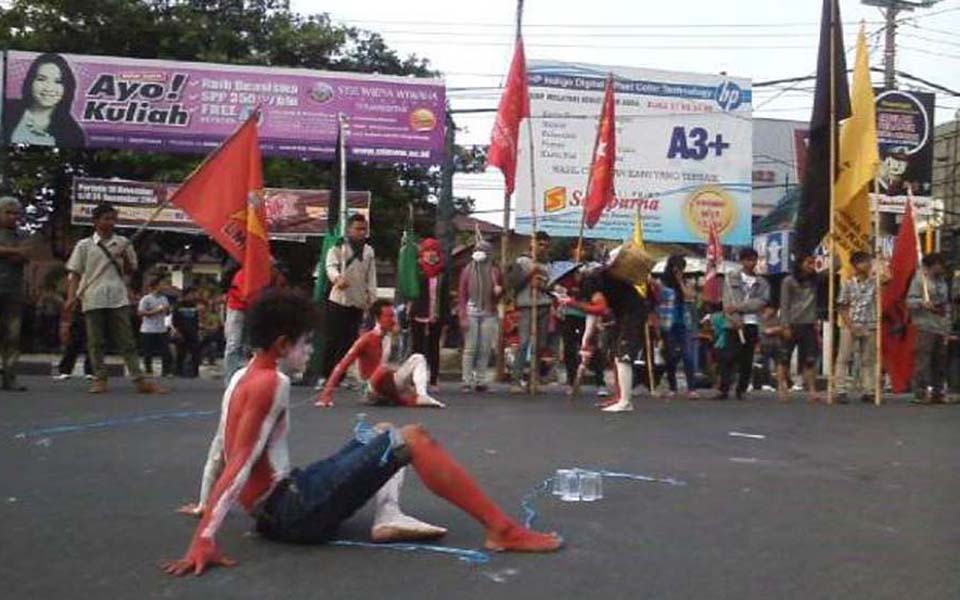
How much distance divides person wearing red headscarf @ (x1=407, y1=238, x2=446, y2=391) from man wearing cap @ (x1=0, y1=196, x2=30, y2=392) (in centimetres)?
417

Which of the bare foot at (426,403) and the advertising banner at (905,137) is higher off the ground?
the advertising banner at (905,137)

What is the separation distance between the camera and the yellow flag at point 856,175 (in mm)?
12229

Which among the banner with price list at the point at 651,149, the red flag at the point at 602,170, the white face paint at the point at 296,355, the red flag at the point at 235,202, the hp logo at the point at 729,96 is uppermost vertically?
the hp logo at the point at 729,96

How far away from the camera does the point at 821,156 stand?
12438mm

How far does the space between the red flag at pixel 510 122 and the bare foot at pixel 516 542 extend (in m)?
8.76

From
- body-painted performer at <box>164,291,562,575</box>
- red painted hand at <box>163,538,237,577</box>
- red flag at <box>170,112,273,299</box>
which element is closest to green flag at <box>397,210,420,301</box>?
red flag at <box>170,112,273,299</box>

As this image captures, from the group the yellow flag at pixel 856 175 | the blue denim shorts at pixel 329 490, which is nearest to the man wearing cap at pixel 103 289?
the blue denim shorts at pixel 329 490

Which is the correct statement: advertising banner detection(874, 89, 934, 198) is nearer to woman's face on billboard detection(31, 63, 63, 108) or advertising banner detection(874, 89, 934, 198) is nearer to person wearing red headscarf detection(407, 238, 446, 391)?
person wearing red headscarf detection(407, 238, 446, 391)

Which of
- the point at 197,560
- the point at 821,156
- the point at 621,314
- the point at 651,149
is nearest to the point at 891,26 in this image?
the point at 651,149

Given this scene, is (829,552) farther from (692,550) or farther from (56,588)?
(56,588)

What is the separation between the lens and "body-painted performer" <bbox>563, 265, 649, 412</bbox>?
10.1 meters

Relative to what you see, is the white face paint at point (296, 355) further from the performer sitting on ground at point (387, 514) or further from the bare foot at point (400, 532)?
the bare foot at point (400, 532)

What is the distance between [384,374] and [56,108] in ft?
41.6

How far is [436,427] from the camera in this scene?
27.5 feet
